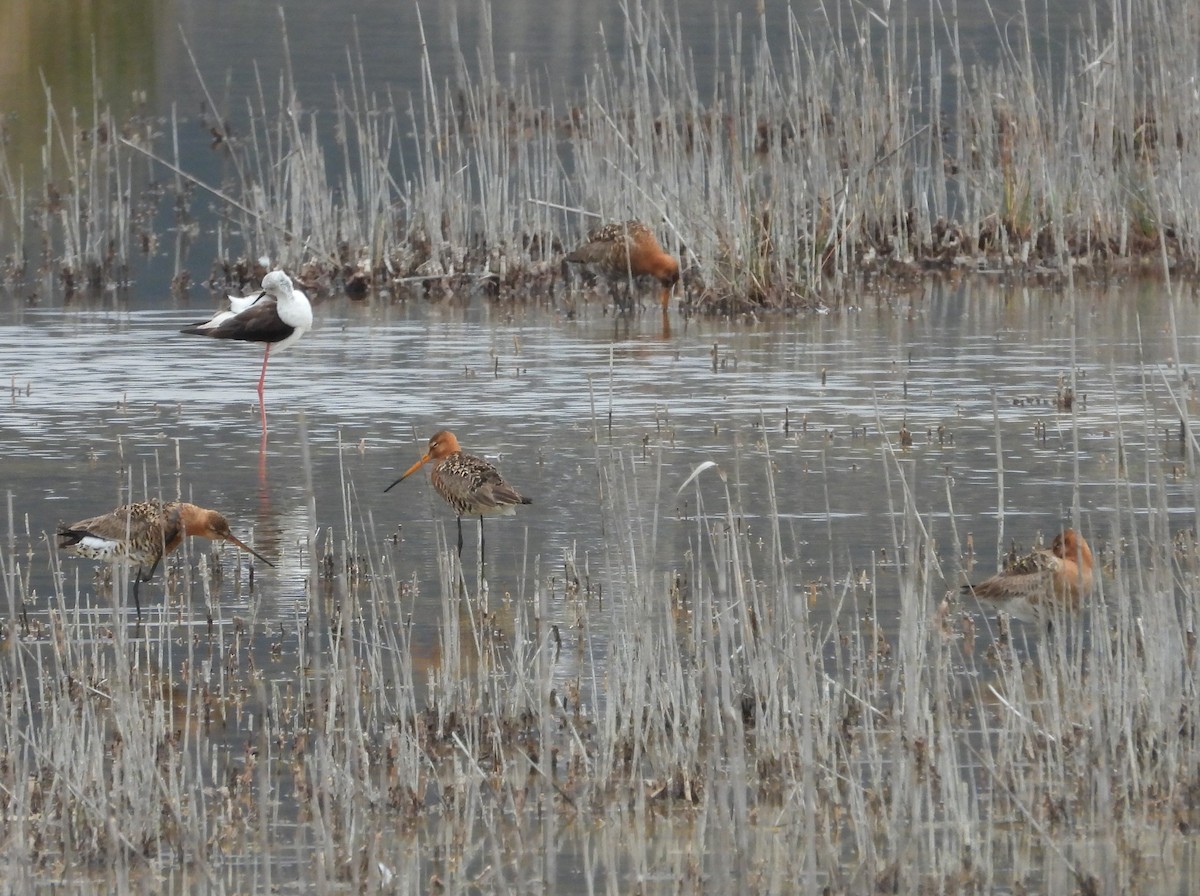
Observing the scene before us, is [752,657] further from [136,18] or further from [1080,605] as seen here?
[136,18]

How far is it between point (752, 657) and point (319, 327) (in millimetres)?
11223

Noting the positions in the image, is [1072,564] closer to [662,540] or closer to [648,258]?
[662,540]

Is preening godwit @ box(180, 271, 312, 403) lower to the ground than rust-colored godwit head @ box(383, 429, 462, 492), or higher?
higher

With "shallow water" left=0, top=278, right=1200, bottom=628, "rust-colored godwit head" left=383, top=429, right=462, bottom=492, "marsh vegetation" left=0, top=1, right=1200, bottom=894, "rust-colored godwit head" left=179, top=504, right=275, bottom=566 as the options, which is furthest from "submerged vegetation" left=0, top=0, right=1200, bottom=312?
"rust-colored godwit head" left=179, top=504, right=275, bottom=566

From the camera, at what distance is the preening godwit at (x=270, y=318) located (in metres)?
14.4

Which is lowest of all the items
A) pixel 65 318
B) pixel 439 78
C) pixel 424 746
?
pixel 424 746

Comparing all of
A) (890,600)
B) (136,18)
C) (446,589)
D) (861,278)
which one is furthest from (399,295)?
(136,18)

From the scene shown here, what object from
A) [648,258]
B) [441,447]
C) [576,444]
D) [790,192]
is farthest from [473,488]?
[790,192]

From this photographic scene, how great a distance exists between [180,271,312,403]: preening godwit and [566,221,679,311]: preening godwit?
12.1 ft

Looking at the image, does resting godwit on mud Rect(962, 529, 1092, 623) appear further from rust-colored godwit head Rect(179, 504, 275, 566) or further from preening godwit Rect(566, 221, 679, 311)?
preening godwit Rect(566, 221, 679, 311)

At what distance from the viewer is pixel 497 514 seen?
33.7ft

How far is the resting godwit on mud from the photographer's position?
782 cm

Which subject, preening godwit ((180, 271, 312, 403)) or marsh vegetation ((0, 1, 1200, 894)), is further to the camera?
preening godwit ((180, 271, 312, 403))

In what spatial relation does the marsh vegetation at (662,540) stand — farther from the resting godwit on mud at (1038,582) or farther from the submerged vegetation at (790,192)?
the resting godwit on mud at (1038,582)
